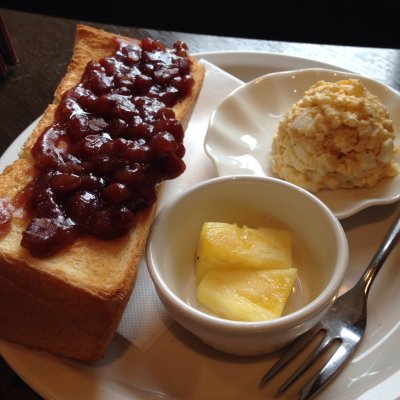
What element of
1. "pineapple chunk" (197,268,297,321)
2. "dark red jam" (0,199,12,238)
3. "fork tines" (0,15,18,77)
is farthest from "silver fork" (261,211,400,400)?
"fork tines" (0,15,18,77)

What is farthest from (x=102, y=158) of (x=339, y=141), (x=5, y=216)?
(x=339, y=141)

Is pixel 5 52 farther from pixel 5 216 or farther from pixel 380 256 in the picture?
pixel 380 256

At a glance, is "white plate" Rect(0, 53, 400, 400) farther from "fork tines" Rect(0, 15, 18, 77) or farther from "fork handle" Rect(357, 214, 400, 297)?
"fork tines" Rect(0, 15, 18, 77)

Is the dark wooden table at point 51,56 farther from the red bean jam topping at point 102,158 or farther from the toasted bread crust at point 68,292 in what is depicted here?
the toasted bread crust at point 68,292

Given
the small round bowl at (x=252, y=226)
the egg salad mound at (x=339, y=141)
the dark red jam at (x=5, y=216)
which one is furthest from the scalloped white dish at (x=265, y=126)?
the dark red jam at (x=5, y=216)

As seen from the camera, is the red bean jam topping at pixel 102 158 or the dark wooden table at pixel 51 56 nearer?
the red bean jam topping at pixel 102 158
